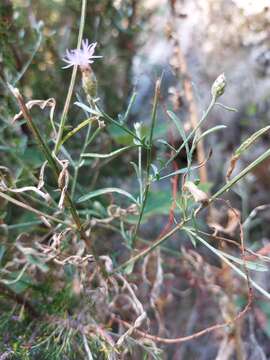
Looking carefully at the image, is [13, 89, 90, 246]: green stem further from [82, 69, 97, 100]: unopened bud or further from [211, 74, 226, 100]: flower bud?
[211, 74, 226, 100]: flower bud

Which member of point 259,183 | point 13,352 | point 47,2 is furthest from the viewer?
point 259,183

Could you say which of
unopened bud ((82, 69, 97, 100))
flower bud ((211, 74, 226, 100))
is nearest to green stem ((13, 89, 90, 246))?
unopened bud ((82, 69, 97, 100))

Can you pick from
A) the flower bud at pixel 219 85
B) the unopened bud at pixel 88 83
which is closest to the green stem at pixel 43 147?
the unopened bud at pixel 88 83

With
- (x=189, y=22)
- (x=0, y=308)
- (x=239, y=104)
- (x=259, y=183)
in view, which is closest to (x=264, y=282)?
(x=259, y=183)

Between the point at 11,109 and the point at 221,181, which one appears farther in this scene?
the point at 221,181

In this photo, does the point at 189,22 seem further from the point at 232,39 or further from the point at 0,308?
the point at 0,308

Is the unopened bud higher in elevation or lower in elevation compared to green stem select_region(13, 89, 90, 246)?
higher

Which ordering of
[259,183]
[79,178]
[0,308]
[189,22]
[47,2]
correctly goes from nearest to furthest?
[0,308] → [79,178] → [47,2] → [259,183] → [189,22]

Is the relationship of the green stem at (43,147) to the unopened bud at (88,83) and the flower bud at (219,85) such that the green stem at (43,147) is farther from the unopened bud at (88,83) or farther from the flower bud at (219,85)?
the flower bud at (219,85)

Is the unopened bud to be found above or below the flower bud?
above

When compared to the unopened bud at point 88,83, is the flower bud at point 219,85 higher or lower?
lower

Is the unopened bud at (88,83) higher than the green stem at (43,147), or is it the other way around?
the unopened bud at (88,83)
